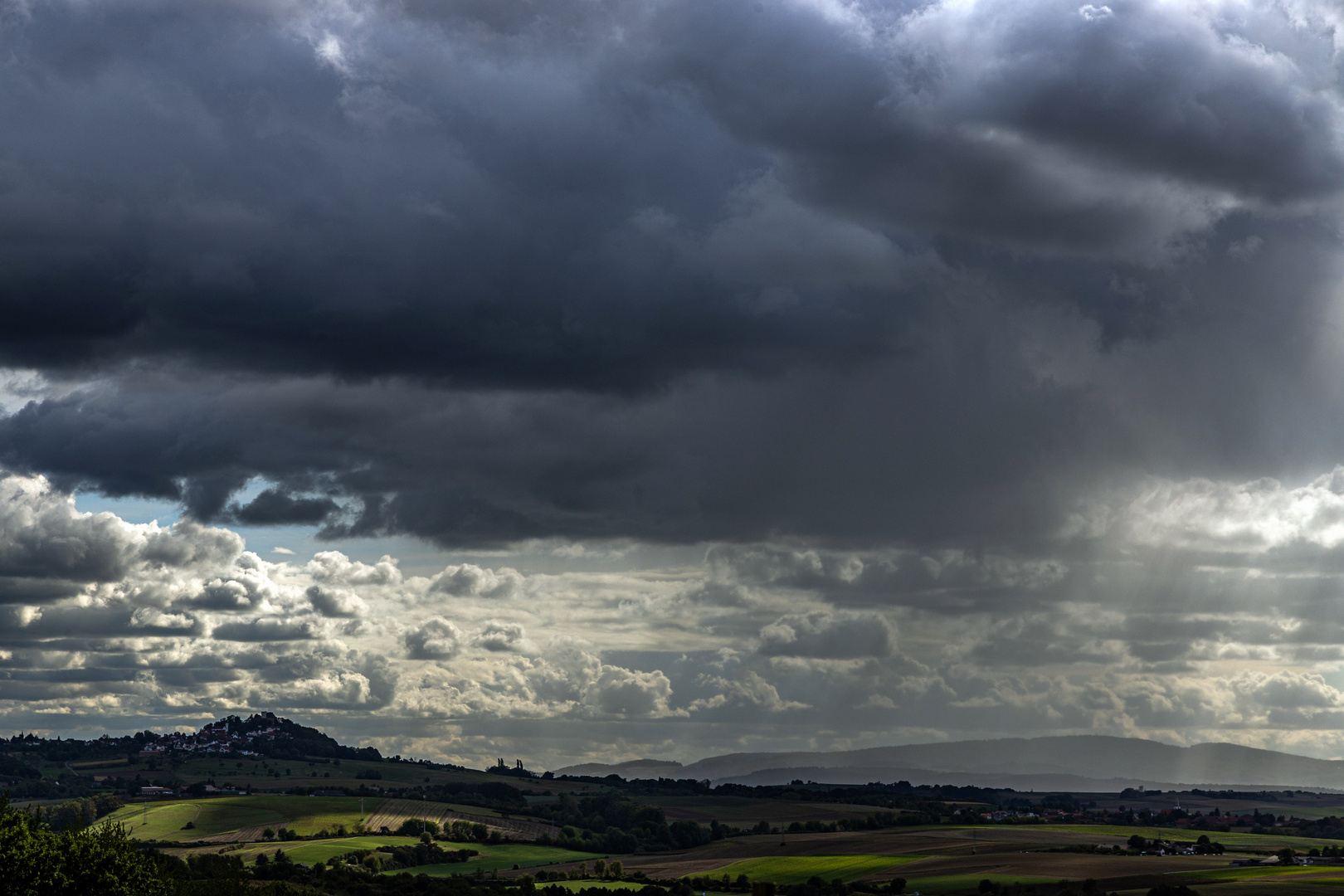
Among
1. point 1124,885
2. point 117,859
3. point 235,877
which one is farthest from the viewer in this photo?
point 1124,885

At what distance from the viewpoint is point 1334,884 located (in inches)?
6629

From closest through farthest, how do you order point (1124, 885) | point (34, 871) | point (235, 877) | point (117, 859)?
1. point (34, 871)
2. point (117, 859)
3. point (235, 877)
4. point (1124, 885)

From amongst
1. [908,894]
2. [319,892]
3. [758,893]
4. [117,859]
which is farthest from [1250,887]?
[758,893]

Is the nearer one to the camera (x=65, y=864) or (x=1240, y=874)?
(x=65, y=864)

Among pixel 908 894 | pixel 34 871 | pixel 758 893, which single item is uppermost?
pixel 758 893

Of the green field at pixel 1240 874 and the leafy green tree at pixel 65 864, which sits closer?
the leafy green tree at pixel 65 864

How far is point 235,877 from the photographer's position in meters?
159

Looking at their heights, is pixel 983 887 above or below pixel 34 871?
below

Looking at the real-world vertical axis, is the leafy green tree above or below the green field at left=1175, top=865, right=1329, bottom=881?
above

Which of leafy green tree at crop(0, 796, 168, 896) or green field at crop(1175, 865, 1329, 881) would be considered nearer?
leafy green tree at crop(0, 796, 168, 896)

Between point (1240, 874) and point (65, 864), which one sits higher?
point (65, 864)

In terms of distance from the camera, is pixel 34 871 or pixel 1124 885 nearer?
pixel 34 871

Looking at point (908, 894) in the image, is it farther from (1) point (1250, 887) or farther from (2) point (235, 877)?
(2) point (235, 877)

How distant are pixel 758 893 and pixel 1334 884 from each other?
168054 millimetres
